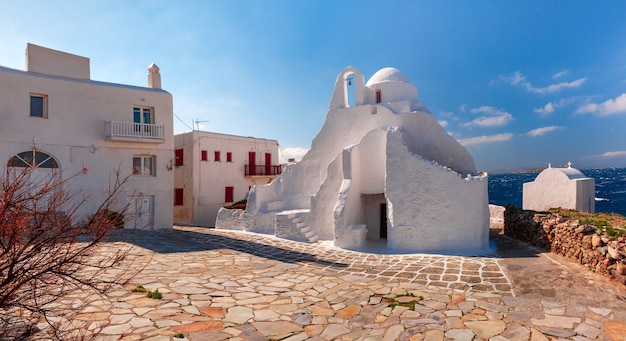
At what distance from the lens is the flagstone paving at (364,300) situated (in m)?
5.79

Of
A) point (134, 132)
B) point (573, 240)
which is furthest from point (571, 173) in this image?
point (134, 132)

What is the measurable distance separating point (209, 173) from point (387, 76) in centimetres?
1423

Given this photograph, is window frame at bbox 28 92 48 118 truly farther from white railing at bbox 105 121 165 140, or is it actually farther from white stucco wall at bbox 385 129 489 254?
white stucco wall at bbox 385 129 489 254

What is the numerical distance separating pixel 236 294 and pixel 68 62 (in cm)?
1398

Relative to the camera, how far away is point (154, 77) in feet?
60.2

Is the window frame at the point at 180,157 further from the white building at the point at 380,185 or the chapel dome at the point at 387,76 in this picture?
the chapel dome at the point at 387,76

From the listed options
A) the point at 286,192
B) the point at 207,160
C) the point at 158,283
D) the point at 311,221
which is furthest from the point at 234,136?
the point at 158,283

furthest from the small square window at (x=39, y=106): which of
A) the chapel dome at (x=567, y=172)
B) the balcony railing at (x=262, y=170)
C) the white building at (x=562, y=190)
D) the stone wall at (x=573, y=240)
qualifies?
the chapel dome at (x=567, y=172)

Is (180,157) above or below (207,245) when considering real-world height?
above

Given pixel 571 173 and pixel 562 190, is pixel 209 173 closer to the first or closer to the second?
pixel 562 190

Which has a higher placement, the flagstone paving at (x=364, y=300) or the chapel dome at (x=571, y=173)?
the chapel dome at (x=571, y=173)

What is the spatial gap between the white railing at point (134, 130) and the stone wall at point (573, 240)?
604 inches

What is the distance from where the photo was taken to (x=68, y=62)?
15977mm

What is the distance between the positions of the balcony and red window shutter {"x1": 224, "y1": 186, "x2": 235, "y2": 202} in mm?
9845
